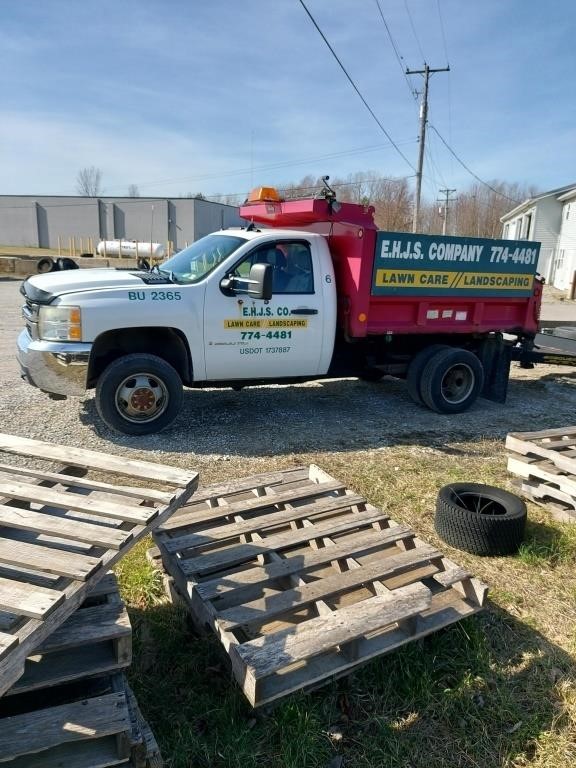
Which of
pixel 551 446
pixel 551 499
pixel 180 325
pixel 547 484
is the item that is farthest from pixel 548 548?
pixel 180 325

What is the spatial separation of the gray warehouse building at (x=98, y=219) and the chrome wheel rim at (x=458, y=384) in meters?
50.3

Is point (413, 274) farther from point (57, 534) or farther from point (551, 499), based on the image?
Answer: point (57, 534)

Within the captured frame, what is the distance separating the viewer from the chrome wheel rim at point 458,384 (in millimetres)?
7145

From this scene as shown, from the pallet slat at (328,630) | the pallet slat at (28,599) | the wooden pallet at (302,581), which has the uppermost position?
the pallet slat at (28,599)

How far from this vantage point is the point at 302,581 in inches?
116

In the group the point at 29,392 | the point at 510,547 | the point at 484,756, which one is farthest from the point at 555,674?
the point at 29,392

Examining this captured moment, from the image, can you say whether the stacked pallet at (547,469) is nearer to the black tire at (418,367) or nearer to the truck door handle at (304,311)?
the black tire at (418,367)

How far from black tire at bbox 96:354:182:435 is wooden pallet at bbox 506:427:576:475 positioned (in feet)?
10.7

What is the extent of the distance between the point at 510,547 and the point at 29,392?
5.83 m

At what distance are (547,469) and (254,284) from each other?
3.12m

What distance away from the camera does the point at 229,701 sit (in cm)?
258

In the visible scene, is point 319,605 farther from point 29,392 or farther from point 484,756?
point 29,392

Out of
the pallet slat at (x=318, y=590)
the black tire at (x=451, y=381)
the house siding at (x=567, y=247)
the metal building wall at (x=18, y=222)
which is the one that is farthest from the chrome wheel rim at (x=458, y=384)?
the metal building wall at (x=18, y=222)

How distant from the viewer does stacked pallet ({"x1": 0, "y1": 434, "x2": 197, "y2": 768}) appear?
1938 millimetres
